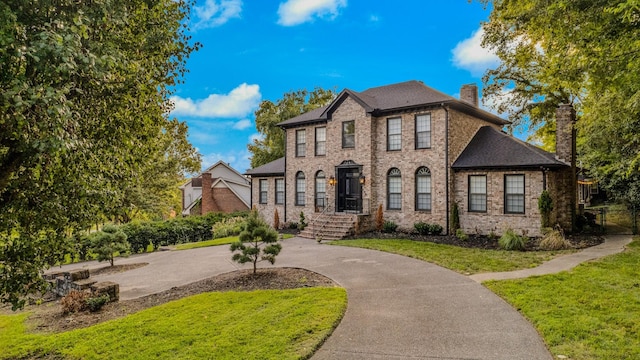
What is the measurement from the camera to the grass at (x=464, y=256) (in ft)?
35.8

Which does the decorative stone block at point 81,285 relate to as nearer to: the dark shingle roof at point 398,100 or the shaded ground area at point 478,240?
the shaded ground area at point 478,240

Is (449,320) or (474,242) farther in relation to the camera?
(474,242)

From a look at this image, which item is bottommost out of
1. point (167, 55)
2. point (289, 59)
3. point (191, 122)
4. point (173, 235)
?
point (173, 235)

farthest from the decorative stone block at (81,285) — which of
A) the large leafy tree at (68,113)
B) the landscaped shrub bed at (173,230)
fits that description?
the landscaped shrub bed at (173,230)

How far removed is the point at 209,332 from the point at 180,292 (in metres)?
3.49

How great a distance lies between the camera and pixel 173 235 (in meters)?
20.4

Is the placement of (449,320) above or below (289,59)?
below

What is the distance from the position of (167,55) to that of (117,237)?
9.05 m

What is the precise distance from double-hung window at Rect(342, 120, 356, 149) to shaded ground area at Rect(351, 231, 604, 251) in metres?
5.14

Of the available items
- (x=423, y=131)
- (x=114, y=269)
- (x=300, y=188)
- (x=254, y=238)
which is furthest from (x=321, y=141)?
(x=114, y=269)

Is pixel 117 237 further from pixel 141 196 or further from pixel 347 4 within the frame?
pixel 347 4

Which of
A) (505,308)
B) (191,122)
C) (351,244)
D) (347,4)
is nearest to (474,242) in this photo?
(351,244)

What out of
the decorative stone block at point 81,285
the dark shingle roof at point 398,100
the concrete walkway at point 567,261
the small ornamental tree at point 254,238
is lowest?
the decorative stone block at point 81,285

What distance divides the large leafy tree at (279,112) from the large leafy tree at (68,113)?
1079 inches
